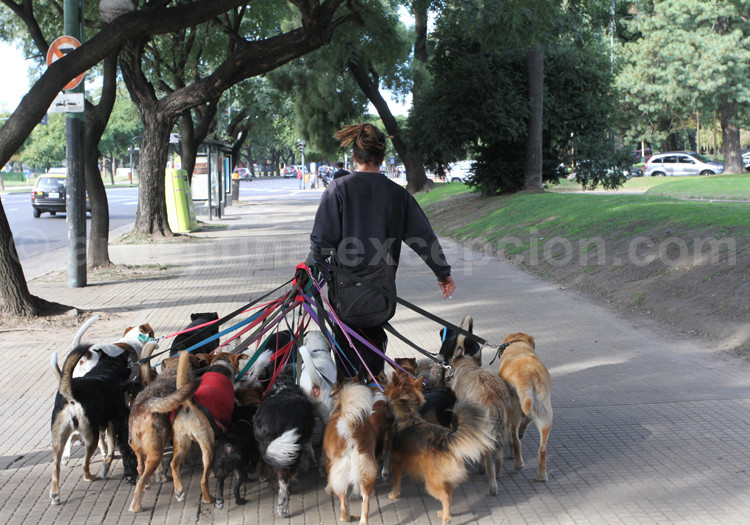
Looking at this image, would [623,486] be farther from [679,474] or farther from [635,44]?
[635,44]

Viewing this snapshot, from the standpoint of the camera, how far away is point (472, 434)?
3963 millimetres

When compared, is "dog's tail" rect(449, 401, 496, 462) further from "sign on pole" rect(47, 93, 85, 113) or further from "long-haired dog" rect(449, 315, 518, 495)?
"sign on pole" rect(47, 93, 85, 113)

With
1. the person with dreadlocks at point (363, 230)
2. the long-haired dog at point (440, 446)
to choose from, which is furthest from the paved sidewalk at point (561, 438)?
the person with dreadlocks at point (363, 230)

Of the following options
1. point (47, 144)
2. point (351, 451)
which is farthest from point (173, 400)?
point (47, 144)

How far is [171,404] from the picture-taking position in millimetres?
4164

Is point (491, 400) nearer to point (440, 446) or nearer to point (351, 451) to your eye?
point (440, 446)

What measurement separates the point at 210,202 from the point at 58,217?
7653 mm

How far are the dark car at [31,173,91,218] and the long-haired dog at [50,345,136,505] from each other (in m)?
26.6

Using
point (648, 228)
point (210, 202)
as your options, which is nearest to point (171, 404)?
point (648, 228)

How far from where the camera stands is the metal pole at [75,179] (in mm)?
12008

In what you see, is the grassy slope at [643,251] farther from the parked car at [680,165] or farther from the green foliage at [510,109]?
the parked car at [680,165]

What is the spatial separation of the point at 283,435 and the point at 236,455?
404 millimetres

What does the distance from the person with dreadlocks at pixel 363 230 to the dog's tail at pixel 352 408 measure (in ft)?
2.38

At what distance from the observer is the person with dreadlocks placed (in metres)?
4.89
